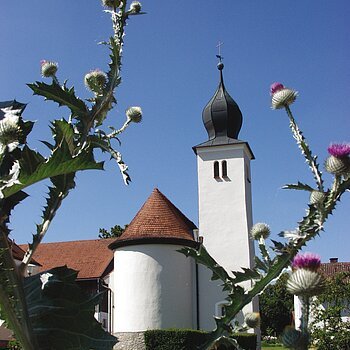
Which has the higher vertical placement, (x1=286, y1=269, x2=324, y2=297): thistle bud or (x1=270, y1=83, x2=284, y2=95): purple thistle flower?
(x1=270, y1=83, x2=284, y2=95): purple thistle flower

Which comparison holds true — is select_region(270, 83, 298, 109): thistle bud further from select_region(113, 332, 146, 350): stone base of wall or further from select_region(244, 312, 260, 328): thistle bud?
select_region(113, 332, 146, 350): stone base of wall

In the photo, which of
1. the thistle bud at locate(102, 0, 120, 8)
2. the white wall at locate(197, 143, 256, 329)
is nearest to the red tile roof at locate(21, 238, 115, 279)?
the white wall at locate(197, 143, 256, 329)

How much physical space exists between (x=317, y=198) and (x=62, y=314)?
40.2 inches

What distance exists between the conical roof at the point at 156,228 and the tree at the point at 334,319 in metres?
9.11

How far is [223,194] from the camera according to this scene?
26906 mm

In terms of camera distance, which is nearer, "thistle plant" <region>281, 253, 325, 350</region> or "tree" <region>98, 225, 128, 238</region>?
"thistle plant" <region>281, 253, 325, 350</region>

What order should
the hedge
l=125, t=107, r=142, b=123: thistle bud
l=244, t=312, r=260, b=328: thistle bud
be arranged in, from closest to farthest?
l=125, t=107, r=142, b=123: thistle bud → l=244, t=312, r=260, b=328: thistle bud → the hedge

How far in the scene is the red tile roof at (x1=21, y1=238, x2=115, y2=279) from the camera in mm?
32625

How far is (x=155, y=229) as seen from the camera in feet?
81.0

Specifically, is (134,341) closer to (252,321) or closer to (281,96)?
(252,321)

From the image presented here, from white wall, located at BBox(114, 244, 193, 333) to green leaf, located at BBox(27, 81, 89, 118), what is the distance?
22118mm

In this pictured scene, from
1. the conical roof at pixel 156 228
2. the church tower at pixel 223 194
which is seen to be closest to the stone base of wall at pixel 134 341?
the church tower at pixel 223 194

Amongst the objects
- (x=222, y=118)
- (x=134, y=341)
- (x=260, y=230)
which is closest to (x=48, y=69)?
(x=260, y=230)

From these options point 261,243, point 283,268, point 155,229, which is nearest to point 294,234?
point 283,268
